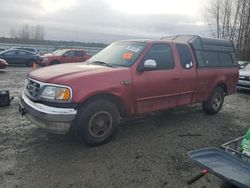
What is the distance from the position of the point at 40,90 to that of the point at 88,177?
160 centimetres

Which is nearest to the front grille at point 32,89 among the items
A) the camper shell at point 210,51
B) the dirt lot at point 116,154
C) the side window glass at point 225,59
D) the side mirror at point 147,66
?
the dirt lot at point 116,154

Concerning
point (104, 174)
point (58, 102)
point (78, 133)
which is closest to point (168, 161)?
point (104, 174)

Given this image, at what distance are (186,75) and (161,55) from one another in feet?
2.70

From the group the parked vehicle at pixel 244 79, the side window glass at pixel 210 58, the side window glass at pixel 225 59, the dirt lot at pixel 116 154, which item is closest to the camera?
the dirt lot at pixel 116 154

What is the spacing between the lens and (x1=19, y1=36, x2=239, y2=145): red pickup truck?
14.2ft

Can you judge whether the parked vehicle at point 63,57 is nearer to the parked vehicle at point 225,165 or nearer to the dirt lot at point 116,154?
the dirt lot at point 116,154

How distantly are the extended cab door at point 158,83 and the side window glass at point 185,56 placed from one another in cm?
30

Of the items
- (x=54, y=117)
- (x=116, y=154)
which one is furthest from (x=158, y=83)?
(x=54, y=117)

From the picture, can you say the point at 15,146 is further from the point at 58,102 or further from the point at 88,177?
the point at 88,177

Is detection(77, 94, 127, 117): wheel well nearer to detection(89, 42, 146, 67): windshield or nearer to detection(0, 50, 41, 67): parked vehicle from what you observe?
detection(89, 42, 146, 67): windshield

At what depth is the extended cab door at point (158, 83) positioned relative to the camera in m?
5.21

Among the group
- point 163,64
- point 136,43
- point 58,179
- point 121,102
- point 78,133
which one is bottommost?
point 58,179

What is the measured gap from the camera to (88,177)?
374cm

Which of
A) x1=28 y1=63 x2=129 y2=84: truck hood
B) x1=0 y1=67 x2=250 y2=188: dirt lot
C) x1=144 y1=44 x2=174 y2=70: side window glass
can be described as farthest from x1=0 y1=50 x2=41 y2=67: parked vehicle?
x1=28 y1=63 x2=129 y2=84: truck hood
